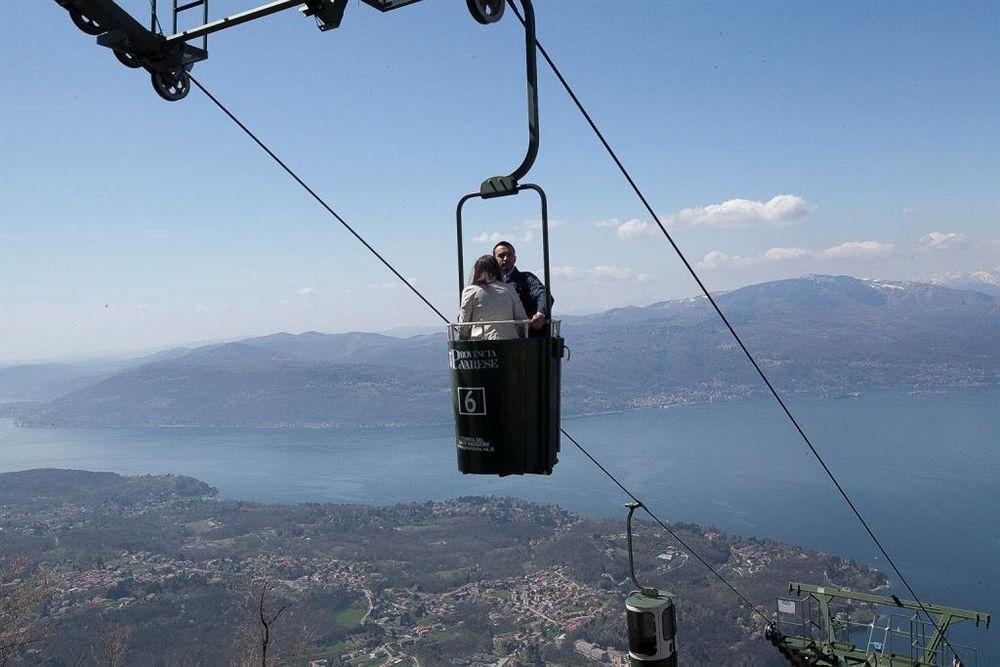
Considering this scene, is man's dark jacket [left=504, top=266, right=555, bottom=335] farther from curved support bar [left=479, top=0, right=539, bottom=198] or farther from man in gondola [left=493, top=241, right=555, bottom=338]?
curved support bar [left=479, top=0, right=539, bottom=198]

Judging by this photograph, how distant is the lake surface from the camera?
69250 millimetres

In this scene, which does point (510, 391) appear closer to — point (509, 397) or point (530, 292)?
point (509, 397)

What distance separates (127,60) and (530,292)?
91.2 inches

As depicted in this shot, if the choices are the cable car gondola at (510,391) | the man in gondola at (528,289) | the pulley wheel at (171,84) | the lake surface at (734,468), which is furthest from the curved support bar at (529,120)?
the lake surface at (734,468)

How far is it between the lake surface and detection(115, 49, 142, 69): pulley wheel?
203ft

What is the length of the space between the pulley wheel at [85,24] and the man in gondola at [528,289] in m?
2.12

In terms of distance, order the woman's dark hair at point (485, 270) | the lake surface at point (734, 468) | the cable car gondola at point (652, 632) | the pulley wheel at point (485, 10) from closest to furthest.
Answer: the pulley wheel at point (485, 10), the woman's dark hair at point (485, 270), the cable car gondola at point (652, 632), the lake surface at point (734, 468)

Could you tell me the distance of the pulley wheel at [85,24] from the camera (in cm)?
311

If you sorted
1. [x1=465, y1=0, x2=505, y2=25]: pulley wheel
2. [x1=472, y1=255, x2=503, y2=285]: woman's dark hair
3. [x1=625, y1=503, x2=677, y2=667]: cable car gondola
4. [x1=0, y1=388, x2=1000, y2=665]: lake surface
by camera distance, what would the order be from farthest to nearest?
[x1=0, y1=388, x2=1000, y2=665]: lake surface → [x1=625, y1=503, x2=677, y2=667]: cable car gondola → [x1=472, y1=255, x2=503, y2=285]: woman's dark hair → [x1=465, y1=0, x2=505, y2=25]: pulley wheel

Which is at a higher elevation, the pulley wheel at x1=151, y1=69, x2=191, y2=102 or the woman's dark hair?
the pulley wheel at x1=151, y1=69, x2=191, y2=102

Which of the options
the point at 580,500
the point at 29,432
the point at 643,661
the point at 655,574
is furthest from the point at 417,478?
the point at 29,432

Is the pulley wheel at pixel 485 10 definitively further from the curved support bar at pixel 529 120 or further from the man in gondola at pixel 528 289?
the man in gondola at pixel 528 289

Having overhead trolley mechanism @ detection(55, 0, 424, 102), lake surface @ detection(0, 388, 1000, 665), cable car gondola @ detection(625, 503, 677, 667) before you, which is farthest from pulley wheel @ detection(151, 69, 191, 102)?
lake surface @ detection(0, 388, 1000, 665)

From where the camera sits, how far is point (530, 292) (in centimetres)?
343
